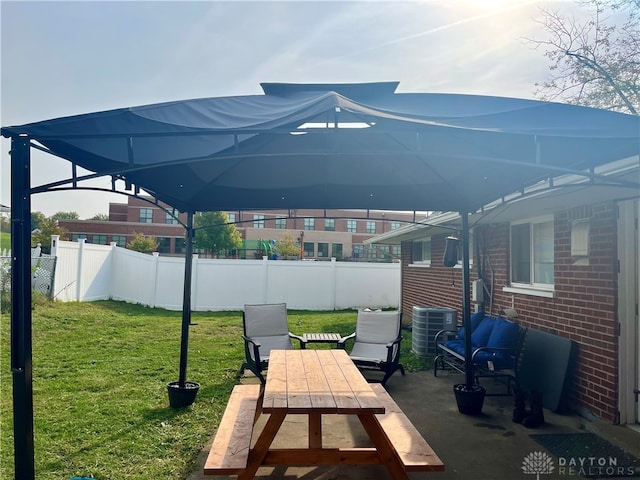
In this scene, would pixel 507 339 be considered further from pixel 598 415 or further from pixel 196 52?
pixel 196 52

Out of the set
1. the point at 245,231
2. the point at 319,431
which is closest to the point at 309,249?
the point at 245,231

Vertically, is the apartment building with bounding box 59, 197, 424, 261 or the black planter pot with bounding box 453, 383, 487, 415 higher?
the apartment building with bounding box 59, 197, 424, 261

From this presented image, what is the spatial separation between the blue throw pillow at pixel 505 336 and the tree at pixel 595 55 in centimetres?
714

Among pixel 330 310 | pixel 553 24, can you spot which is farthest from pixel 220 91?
pixel 330 310

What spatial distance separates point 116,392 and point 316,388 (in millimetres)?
3311

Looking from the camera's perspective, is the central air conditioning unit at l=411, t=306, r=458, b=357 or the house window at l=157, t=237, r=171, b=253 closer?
the central air conditioning unit at l=411, t=306, r=458, b=357

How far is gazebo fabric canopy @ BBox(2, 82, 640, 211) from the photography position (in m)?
2.89

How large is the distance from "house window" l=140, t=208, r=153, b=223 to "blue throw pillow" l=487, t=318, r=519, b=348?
43502 mm

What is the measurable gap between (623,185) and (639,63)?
28.9 ft

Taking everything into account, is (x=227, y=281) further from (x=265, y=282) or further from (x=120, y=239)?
(x=120, y=239)

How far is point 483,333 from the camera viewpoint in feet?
21.0

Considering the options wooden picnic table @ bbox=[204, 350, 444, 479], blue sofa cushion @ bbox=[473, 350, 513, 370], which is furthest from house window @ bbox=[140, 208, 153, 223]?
wooden picnic table @ bbox=[204, 350, 444, 479]

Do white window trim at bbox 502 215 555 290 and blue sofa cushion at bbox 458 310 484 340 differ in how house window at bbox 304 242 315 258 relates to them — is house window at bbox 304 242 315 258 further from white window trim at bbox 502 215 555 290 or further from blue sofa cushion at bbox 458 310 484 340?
white window trim at bbox 502 215 555 290

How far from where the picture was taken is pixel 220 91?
5520 millimetres
